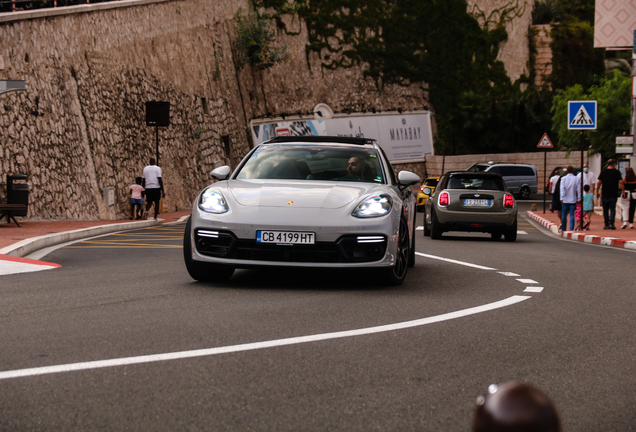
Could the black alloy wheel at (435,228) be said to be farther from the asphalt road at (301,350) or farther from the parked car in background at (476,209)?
the asphalt road at (301,350)

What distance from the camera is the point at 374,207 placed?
7.35 metres

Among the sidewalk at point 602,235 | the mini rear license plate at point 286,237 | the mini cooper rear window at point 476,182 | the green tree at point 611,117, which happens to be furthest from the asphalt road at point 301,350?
the green tree at point 611,117

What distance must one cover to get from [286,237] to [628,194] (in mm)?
15219

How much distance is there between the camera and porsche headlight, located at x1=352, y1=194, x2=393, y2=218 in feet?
23.8

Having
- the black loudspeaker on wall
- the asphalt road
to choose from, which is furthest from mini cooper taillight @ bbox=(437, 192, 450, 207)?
the black loudspeaker on wall

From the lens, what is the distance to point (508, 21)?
5131 centimetres


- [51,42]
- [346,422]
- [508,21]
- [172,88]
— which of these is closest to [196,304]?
[346,422]

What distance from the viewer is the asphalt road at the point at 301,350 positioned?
349 cm

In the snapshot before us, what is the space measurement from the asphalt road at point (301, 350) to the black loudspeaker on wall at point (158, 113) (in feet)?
50.7

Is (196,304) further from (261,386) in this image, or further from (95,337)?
(261,386)

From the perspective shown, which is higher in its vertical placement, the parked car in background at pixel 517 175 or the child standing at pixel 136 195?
the child standing at pixel 136 195

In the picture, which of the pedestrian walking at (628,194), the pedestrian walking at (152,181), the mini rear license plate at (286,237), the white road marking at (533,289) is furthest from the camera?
the pedestrian walking at (152,181)

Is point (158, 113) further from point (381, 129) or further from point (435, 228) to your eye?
point (381, 129)

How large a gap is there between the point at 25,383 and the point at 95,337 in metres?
1.11
